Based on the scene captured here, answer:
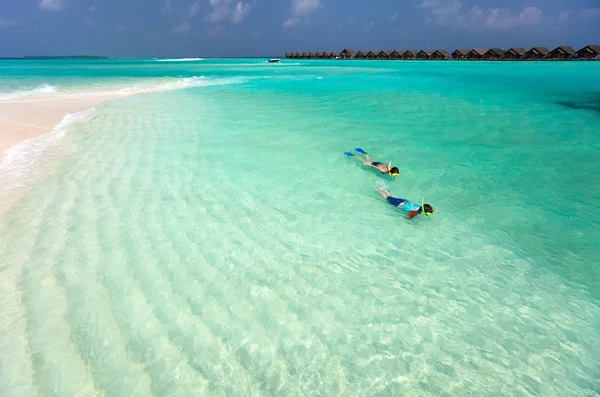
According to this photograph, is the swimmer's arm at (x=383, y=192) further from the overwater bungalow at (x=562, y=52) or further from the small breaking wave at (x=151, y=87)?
the overwater bungalow at (x=562, y=52)

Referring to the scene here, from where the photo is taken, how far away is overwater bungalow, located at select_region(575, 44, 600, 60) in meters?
62.1

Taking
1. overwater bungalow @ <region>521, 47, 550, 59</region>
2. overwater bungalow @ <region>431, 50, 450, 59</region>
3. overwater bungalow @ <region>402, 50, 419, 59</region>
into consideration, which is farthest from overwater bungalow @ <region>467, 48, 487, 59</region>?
overwater bungalow @ <region>402, 50, 419, 59</region>

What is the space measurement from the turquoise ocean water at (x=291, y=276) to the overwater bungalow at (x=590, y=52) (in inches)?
3096

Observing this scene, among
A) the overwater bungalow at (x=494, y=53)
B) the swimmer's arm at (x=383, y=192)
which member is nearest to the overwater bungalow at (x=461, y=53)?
the overwater bungalow at (x=494, y=53)

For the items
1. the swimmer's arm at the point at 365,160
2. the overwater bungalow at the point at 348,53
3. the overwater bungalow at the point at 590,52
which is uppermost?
the overwater bungalow at the point at 348,53

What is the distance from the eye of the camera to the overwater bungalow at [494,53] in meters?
73.4

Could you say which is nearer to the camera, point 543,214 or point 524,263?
point 524,263

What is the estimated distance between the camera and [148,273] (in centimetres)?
369

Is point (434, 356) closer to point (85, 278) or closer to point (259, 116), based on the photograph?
point (85, 278)

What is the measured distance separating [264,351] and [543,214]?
5261mm

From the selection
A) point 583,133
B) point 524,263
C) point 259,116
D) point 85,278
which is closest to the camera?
point 85,278

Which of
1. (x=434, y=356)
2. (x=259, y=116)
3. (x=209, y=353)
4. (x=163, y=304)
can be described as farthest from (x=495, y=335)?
(x=259, y=116)

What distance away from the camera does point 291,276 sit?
375cm

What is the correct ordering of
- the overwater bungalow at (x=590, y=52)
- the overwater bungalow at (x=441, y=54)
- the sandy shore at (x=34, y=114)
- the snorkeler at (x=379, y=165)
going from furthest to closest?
the overwater bungalow at (x=441, y=54), the overwater bungalow at (x=590, y=52), the sandy shore at (x=34, y=114), the snorkeler at (x=379, y=165)
